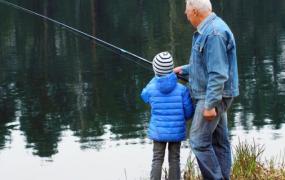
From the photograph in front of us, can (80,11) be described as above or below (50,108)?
above

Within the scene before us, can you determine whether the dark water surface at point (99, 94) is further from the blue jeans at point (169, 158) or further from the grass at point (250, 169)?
the blue jeans at point (169, 158)

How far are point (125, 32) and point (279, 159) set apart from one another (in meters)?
17.1

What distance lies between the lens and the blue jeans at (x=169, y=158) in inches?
226

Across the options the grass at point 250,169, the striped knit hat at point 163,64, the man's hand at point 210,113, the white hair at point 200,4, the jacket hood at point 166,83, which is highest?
the white hair at point 200,4

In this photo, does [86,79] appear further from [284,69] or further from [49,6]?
[49,6]

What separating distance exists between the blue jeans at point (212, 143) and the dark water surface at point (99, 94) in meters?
2.73

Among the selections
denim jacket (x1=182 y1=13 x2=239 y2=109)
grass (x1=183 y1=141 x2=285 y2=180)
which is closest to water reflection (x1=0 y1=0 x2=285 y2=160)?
grass (x1=183 y1=141 x2=285 y2=180)

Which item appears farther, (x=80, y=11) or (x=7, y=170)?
(x=80, y=11)

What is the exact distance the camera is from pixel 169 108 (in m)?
5.55

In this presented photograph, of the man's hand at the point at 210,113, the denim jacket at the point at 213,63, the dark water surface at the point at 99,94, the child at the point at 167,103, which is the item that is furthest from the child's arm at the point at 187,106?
the dark water surface at the point at 99,94

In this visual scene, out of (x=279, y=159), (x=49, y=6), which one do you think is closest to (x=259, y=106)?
(x=279, y=159)

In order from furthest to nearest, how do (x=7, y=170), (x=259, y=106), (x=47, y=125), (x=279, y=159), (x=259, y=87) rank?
(x=259, y=87), (x=259, y=106), (x=47, y=125), (x=7, y=170), (x=279, y=159)

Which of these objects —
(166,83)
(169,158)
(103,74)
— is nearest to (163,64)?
(166,83)

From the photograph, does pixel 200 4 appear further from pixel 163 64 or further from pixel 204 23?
pixel 163 64
